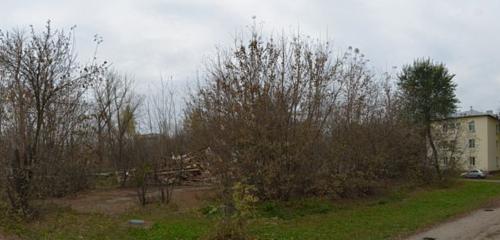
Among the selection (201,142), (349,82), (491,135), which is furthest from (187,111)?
(491,135)

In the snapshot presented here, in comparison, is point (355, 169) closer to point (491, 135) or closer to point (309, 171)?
point (309, 171)

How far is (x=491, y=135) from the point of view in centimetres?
6606

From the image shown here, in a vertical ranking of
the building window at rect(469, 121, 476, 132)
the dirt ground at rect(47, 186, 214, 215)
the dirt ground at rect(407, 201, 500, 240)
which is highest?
the building window at rect(469, 121, 476, 132)

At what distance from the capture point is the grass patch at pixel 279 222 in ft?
39.8

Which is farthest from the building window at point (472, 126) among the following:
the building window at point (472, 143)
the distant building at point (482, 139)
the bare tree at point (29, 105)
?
the bare tree at point (29, 105)

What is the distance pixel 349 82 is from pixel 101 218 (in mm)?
11547

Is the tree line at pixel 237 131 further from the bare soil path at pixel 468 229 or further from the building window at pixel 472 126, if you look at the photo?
the building window at pixel 472 126

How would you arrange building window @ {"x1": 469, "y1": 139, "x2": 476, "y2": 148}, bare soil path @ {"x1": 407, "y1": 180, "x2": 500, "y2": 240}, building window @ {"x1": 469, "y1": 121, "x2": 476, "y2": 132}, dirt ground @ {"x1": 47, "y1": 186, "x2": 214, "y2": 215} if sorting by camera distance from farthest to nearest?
building window @ {"x1": 469, "y1": 121, "x2": 476, "y2": 132} < building window @ {"x1": 469, "y1": 139, "x2": 476, "y2": 148} < dirt ground @ {"x1": 47, "y1": 186, "x2": 214, "y2": 215} < bare soil path @ {"x1": 407, "y1": 180, "x2": 500, "y2": 240}

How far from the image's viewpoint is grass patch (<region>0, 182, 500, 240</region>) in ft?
39.8

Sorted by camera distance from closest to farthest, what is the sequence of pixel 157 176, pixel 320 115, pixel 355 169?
pixel 320 115 < pixel 157 176 < pixel 355 169

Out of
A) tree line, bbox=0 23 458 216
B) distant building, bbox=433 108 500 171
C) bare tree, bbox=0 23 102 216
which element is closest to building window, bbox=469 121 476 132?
distant building, bbox=433 108 500 171

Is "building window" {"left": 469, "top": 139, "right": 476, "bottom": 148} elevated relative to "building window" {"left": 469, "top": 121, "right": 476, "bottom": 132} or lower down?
lower down

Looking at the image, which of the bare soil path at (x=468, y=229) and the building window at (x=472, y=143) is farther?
the building window at (x=472, y=143)

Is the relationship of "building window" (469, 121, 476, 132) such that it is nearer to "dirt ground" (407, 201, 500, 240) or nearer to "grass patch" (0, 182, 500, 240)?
"grass patch" (0, 182, 500, 240)
